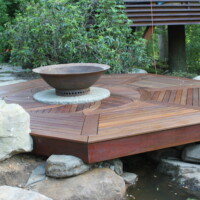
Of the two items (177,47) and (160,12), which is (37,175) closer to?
(160,12)

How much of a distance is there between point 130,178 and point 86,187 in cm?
55

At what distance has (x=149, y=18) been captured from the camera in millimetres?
6480

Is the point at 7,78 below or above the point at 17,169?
above

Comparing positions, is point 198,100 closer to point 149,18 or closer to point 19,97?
point 19,97

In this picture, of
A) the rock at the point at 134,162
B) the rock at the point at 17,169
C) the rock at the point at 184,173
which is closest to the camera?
the rock at the point at 17,169

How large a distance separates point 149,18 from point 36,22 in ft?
8.07

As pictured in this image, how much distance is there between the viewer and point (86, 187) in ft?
8.00

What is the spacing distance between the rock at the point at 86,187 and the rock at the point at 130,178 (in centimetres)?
21

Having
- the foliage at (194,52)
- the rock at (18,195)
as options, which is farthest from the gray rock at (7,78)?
the foliage at (194,52)

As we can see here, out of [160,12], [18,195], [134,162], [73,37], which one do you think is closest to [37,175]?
[18,195]

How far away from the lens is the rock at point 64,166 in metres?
2.44

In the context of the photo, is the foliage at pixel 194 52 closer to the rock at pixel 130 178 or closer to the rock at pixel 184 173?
the rock at pixel 184 173

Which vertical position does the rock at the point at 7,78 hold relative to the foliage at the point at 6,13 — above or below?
below

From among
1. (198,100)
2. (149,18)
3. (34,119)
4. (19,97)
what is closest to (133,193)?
(34,119)
